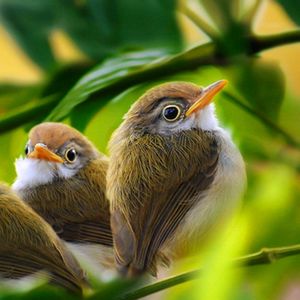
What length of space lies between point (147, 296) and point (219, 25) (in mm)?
237

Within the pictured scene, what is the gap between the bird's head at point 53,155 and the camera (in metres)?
0.68

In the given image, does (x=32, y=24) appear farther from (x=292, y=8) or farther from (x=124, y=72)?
(x=292, y=8)

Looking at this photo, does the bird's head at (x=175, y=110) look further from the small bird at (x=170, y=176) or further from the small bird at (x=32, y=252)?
the small bird at (x=32, y=252)

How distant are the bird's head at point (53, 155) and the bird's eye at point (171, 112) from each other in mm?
67

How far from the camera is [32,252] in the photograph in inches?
26.4

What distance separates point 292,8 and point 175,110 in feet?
0.46

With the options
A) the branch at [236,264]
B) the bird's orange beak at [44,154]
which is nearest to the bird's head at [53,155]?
the bird's orange beak at [44,154]

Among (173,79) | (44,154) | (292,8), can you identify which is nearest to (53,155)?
(44,154)

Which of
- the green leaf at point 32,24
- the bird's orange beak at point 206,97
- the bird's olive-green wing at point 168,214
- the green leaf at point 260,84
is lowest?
the bird's olive-green wing at point 168,214

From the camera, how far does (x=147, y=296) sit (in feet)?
2.19

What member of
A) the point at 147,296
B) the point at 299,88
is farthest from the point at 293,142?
the point at 147,296

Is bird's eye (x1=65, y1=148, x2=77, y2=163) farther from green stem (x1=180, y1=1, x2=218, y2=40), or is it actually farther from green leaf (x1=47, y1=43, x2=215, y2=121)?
green stem (x1=180, y1=1, x2=218, y2=40)

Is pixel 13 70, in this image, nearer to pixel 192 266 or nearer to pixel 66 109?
pixel 66 109

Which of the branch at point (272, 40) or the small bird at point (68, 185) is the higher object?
the branch at point (272, 40)
